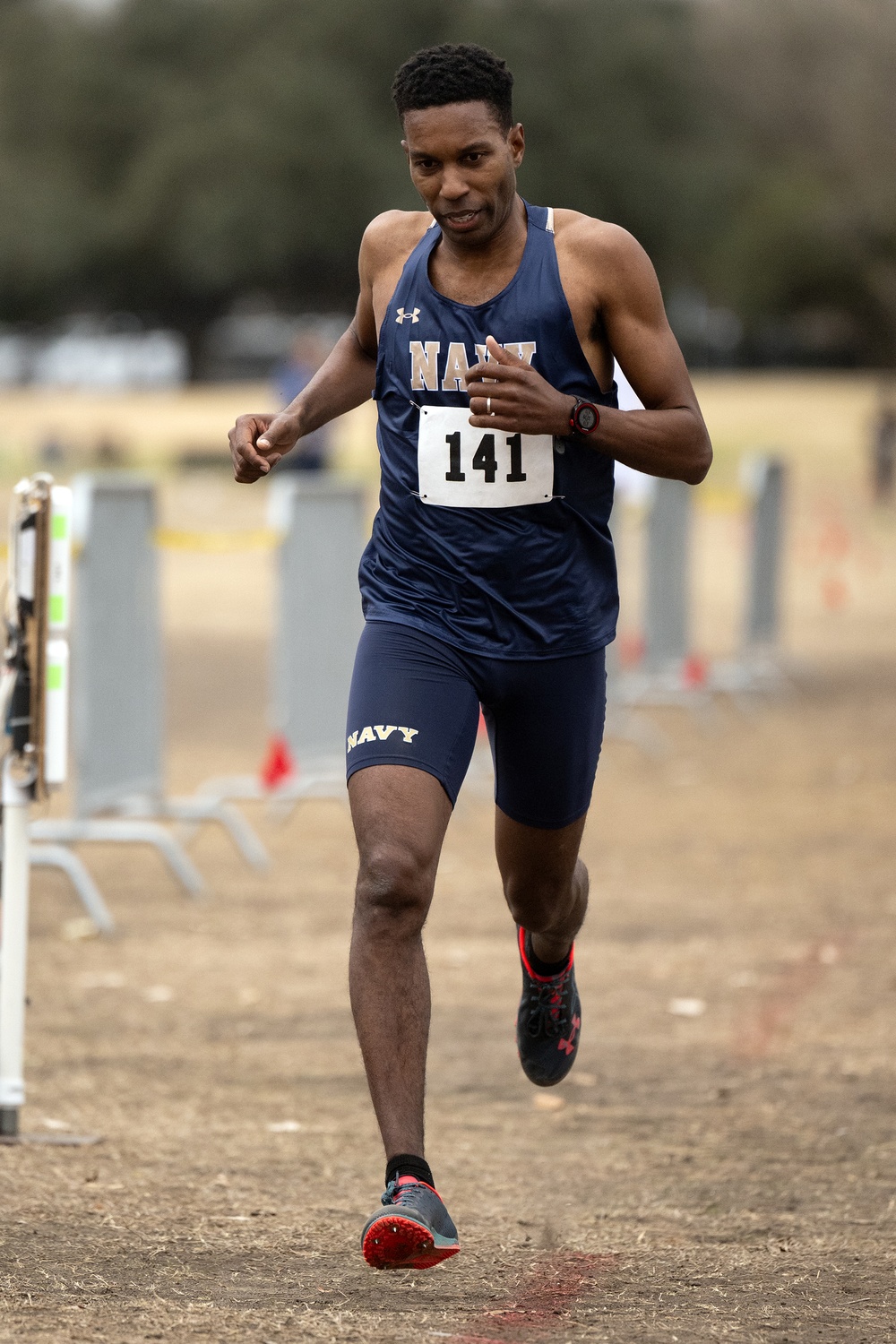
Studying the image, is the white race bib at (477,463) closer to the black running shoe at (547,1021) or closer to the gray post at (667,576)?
the black running shoe at (547,1021)

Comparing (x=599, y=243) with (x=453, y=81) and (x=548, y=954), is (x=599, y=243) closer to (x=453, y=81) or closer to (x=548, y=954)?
(x=453, y=81)

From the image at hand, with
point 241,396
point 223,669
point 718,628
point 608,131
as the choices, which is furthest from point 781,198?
point 223,669

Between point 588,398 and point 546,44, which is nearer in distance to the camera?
point 588,398

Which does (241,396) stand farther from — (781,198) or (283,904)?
(283,904)

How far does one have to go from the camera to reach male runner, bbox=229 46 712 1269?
3.87m

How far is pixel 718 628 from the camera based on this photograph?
18844 mm

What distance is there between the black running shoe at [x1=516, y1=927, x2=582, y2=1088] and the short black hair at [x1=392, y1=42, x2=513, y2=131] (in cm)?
194

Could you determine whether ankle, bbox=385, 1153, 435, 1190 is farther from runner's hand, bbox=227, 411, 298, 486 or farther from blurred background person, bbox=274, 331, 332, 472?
blurred background person, bbox=274, 331, 332, 472

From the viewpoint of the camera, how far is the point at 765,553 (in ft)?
45.9

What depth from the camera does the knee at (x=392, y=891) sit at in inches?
151

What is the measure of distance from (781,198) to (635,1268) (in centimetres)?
6404

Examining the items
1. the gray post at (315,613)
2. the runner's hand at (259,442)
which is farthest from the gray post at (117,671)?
the runner's hand at (259,442)

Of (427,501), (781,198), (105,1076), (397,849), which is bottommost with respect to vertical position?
(105,1076)

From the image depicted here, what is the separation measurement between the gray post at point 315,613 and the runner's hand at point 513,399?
531 centimetres
